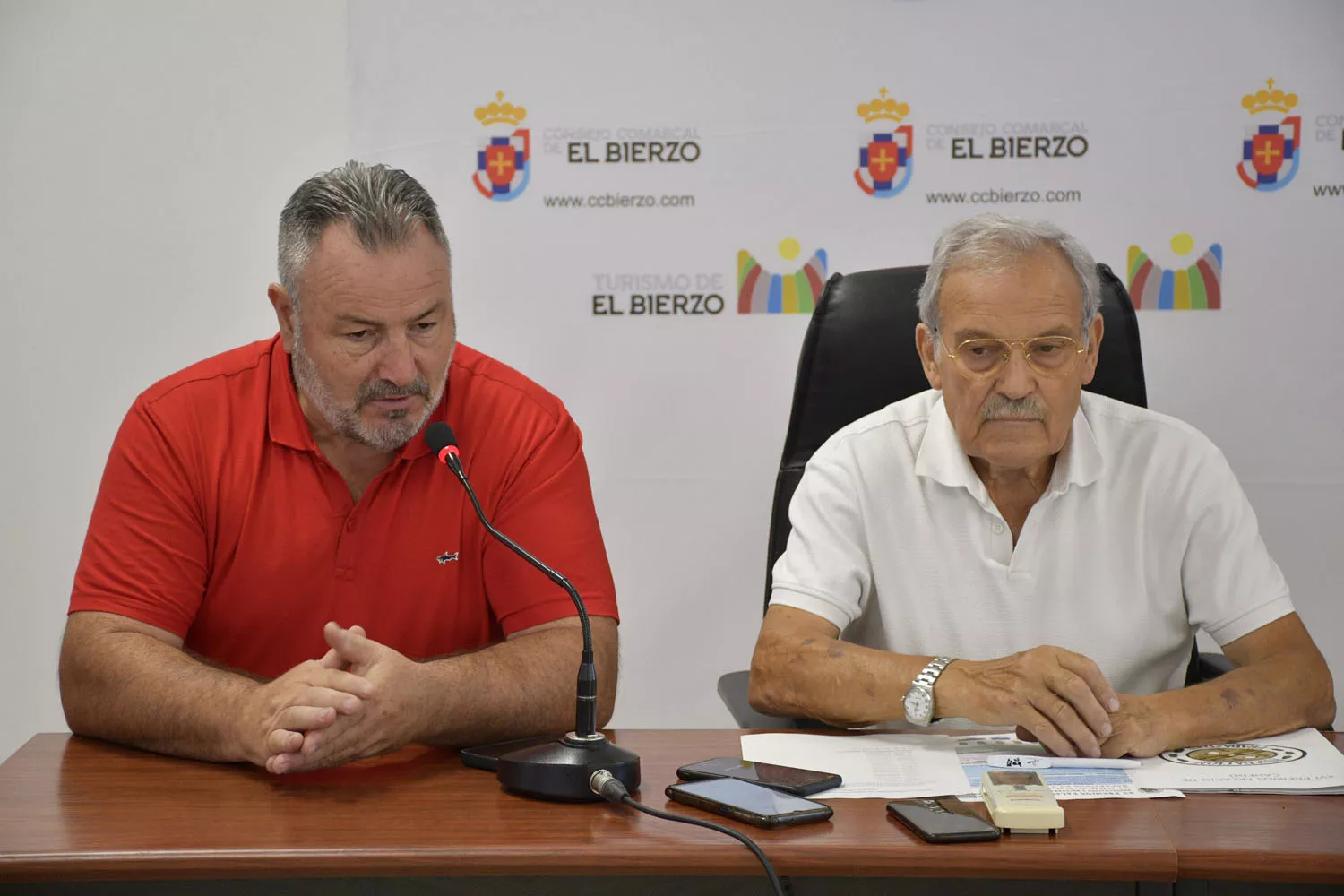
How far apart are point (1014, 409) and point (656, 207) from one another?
120 cm

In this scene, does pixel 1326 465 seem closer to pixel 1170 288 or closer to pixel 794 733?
pixel 1170 288

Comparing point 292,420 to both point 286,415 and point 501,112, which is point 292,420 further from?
point 501,112

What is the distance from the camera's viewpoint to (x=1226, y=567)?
1793 mm

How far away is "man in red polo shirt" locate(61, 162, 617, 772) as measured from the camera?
1604 millimetres

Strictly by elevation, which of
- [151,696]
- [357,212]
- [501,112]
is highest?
[501,112]

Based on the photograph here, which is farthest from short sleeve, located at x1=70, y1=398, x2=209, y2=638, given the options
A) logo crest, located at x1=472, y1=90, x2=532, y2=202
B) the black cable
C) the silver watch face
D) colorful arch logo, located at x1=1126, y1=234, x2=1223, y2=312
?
colorful arch logo, located at x1=1126, y1=234, x2=1223, y2=312

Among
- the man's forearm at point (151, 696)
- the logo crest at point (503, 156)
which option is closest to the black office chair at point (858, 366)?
the man's forearm at point (151, 696)

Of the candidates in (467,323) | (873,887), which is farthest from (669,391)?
(873,887)

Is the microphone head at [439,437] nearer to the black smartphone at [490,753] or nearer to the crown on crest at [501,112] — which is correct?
the black smartphone at [490,753]

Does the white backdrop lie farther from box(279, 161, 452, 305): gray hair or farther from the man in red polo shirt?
box(279, 161, 452, 305): gray hair

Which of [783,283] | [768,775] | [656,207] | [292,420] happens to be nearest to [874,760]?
[768,775]

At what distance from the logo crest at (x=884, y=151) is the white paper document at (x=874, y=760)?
1504mm

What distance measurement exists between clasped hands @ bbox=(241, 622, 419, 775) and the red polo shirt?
32 cm

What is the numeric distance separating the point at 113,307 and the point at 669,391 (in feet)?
4.13
